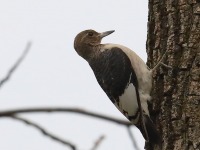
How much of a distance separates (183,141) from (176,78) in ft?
1.72

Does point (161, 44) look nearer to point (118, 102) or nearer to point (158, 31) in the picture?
point (158, 31)

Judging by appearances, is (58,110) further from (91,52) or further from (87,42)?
(87,42)

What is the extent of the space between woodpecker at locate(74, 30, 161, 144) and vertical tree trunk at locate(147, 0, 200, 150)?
21 cm

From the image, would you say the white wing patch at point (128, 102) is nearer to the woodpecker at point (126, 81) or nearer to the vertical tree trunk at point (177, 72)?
the woodpecker at point (126, 81)

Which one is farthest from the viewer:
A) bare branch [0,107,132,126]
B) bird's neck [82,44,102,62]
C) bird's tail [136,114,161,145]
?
bird's neck [82,44,102,62]

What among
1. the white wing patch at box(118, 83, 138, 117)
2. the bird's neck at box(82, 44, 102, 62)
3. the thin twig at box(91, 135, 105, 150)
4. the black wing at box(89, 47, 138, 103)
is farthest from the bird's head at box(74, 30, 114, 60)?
the thin twig at box(91, 135, 105, 150)

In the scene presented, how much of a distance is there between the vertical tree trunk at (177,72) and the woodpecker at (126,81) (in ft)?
0.68

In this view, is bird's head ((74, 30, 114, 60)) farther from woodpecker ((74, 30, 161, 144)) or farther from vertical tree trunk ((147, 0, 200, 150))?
vertical tree trunk ((147, 0, 200, 150))

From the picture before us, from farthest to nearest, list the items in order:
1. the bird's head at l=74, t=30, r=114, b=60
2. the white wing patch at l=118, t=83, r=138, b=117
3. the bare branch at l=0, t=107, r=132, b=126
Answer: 1. the bird's head at l=74, t=30, r=114, b=60
2. the white wing patch at l=118, t=83, r=138, b=117
3. the bare branch at l=0, t=107, r=132, b=126

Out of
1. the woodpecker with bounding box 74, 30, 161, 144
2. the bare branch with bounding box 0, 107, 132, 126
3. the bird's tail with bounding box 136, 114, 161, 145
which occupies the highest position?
the bare branch with bounding box 0, 107, 132, 126

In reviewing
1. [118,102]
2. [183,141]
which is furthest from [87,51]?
[183,141]

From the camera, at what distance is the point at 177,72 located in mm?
3428

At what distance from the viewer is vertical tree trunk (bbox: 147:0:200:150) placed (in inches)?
126

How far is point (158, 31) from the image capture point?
3729 mm
